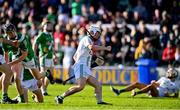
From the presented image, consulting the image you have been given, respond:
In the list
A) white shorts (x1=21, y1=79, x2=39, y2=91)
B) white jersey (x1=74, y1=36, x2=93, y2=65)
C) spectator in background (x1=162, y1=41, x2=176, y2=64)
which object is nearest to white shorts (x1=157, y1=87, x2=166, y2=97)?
white jersey (x1=74, y1=36, x2=93, y2=65)

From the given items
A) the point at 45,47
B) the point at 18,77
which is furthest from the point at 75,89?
the point at 45,47

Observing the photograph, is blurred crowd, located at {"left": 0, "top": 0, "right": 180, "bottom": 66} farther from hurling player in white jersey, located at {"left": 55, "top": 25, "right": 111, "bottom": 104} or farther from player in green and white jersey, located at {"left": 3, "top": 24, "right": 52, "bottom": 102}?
hurling player in white jersey, located at {"left": 55, "top": 25, "right": 111, "bottom": 104}

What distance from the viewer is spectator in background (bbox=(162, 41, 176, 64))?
104ft

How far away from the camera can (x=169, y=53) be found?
104ft

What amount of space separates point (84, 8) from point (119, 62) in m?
3.54

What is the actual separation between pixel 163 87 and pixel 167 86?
5.5 inches

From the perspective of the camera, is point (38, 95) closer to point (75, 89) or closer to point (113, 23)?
point (75, 89)

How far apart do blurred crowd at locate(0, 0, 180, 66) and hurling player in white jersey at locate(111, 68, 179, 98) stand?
7.46 m

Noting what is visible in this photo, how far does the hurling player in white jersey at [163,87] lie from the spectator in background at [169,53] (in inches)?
323

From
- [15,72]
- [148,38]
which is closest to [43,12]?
[148,38]

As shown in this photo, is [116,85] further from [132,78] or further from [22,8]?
[22,8]

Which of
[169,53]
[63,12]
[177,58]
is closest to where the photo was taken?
[177,58]

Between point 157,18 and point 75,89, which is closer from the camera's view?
point 75,89

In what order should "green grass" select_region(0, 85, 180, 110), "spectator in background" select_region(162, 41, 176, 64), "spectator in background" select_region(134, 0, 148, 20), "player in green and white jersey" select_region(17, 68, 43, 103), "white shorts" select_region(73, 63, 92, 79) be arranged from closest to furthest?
"green grass" select_region(0, 85, 180, 110)
"white shorts" select_region(73, 63, 92, 79)
"player in green and white jersey" select_region(17, 68, 43, 103)
"spectator in background" select_region(162, 41, 176, 64)
"spectator in background" select_region(134, 0, 148, 20)
